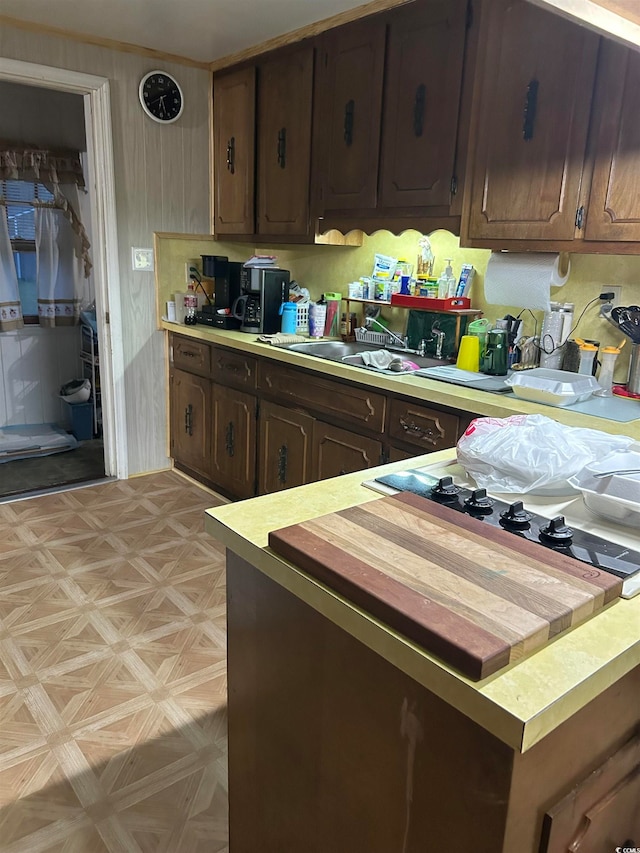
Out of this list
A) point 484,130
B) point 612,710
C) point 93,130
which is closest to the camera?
point 612,710

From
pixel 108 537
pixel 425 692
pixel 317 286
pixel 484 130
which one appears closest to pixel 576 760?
pixel 425 692

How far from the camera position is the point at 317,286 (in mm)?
3611

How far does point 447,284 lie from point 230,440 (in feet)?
4.61

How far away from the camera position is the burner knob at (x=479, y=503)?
3.74 ft

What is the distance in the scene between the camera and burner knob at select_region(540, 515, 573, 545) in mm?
1023

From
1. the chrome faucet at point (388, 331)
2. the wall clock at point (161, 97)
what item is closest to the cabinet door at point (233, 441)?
the chrome faucet at point (388, 331)

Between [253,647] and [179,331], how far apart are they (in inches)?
110

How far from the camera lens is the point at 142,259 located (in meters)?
3.68

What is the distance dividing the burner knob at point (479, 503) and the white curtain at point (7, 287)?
421 centimetres

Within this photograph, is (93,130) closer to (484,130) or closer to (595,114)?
(484,130)

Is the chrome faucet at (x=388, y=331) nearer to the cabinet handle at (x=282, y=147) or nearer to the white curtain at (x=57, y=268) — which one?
the cabinet handle at (x=282, y=147)

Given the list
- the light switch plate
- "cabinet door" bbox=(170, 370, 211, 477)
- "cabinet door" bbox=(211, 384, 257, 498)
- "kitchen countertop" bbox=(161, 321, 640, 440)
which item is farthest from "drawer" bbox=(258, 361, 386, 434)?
the light switch plate

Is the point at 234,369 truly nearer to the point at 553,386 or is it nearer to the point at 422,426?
the point at 422,426

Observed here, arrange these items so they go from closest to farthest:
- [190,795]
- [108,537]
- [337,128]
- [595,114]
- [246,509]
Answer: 1. [246,509]
2. [190,795]
3. [595,114]
4. [337,128]
5. [108,537]
